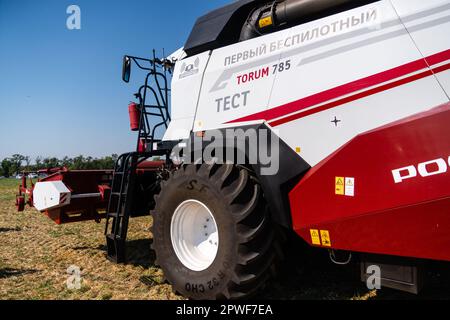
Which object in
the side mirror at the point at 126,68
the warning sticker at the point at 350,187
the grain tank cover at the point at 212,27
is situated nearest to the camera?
the warning sticker at the point at 350,187

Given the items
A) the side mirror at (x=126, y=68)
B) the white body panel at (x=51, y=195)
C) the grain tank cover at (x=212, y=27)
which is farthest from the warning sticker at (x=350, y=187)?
the white body panel at (x=51, y=195)

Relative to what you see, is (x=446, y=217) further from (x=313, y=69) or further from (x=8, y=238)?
(x=8, y=238)

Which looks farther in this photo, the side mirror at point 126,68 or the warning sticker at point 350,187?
the side mirror at point 126,68

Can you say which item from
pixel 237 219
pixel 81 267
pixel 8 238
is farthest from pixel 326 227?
pixel 8 238

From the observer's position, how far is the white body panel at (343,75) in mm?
2316

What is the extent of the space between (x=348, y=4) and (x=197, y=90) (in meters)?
1.56

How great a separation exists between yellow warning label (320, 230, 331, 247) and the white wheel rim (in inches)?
43.0

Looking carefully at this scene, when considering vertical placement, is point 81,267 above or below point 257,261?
below

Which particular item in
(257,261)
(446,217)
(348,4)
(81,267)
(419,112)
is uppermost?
(348,4)

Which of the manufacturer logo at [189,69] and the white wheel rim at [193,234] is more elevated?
the manufacturer logo at [189,69]

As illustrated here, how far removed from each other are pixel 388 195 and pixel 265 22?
1.92 metres

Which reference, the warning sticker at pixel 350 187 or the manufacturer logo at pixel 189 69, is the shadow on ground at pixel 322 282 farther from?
the manufacturer logo at pixel 189 69
